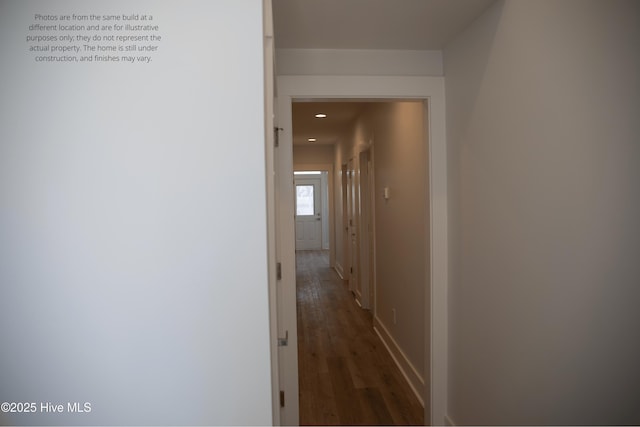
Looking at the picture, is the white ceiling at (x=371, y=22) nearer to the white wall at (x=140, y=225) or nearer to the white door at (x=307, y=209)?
the white wall at (x=140, y=225)

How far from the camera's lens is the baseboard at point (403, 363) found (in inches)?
116

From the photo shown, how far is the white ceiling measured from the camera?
1.81m

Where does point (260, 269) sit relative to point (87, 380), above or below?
above

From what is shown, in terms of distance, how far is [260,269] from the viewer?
1.26m

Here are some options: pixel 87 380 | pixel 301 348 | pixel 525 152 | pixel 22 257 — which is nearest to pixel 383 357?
pixel 301 348

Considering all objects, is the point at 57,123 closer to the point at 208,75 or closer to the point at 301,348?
the point at 208,75

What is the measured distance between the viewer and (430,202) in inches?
96.5

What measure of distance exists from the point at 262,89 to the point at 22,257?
0.93 metres

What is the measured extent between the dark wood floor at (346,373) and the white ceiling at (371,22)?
2489 millimetres

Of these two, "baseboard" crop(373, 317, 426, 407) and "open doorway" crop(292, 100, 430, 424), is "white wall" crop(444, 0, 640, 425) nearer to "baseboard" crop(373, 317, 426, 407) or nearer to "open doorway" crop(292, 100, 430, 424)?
"open doorway" crop(292, 100, 430, 424)

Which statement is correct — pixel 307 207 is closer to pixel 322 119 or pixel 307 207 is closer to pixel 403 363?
pixel 322 119

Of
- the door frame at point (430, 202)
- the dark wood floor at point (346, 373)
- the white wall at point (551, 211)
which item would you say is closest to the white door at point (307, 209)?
the dark wood floor at point (346, 373)

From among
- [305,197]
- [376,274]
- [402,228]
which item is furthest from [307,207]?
[402,228]

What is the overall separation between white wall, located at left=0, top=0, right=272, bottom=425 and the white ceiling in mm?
711
